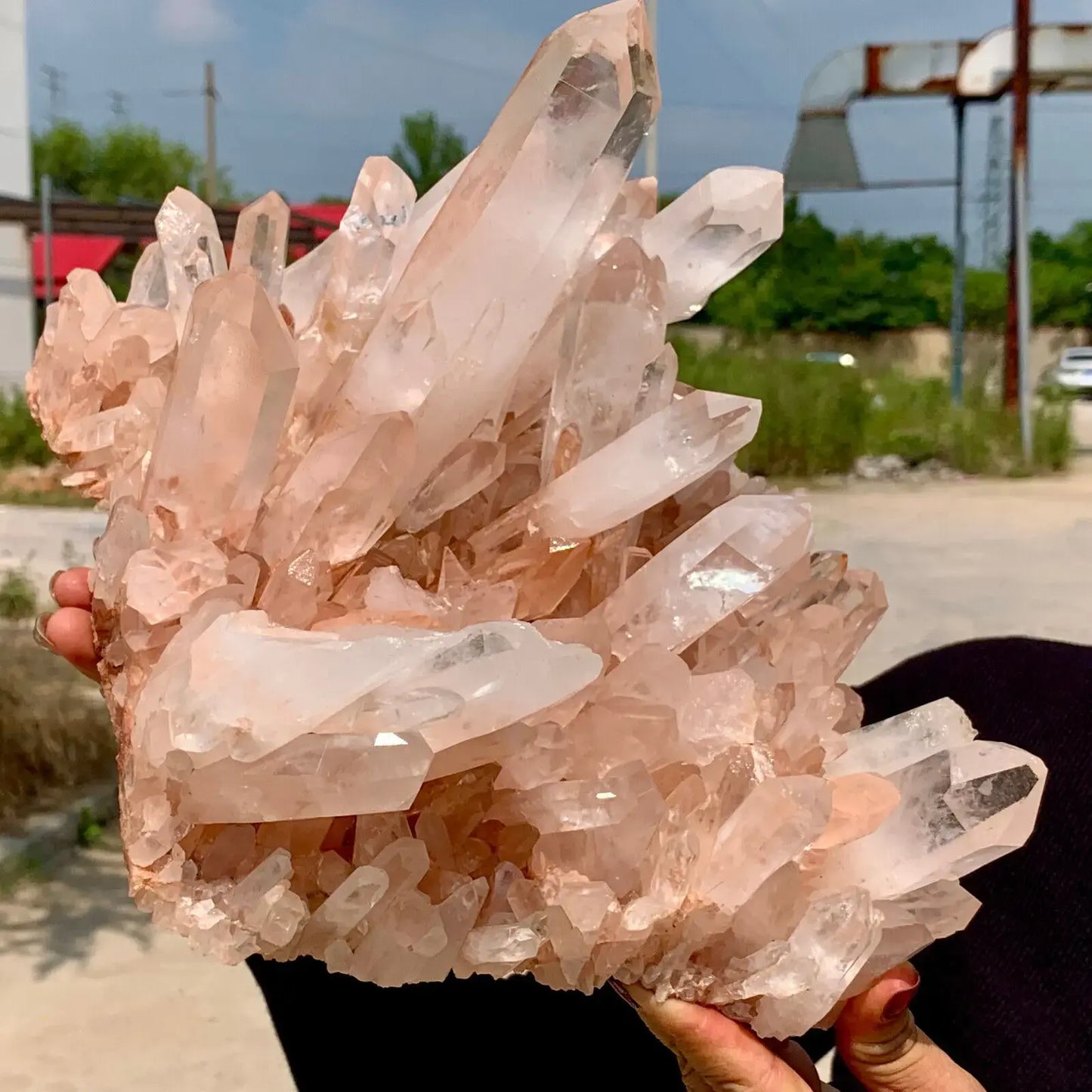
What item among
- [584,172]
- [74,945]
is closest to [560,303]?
[584,172]

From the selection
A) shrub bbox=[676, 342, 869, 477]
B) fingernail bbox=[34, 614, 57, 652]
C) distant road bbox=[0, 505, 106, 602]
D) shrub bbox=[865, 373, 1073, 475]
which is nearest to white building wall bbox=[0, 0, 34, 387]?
distant road bbox=[0, 505, 106, 602]

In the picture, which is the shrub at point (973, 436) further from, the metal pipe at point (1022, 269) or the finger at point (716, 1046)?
the finger at point (716, 1046)

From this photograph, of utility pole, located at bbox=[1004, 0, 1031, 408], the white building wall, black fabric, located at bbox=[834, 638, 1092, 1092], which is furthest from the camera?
utility pole, located at bbox=[1004, 0, 1031, 408]

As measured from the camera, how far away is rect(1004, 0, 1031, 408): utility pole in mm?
8586

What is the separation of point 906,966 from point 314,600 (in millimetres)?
469

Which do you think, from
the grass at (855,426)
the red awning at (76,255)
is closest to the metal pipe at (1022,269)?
the grass at (855,426)

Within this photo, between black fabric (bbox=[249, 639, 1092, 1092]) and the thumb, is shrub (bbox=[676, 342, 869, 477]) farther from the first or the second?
the thumb

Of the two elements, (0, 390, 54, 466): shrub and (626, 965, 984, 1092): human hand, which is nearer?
(626, 965, 984, 1092): human hand

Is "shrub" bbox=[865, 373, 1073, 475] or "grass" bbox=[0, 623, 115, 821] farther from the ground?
"shrub" bbox=[865, 373, 1073, 475]

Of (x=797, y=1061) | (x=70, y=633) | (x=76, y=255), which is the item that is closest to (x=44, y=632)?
(x=70, y=633)

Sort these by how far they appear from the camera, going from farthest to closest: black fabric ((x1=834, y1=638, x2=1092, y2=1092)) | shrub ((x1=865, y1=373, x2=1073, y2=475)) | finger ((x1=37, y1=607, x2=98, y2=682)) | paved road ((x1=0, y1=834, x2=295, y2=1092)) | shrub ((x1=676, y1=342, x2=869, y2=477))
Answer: shrub ((x1=865, y1=373, x2=1073, y2=475)) → shrub ((x1=676, y1=342, x2=869, y2=477)) → paved road ((x1=0, y1=834, x2=295, y2=1092)) → black fabric ((x1=834, y1=638, x2=1092, y2=1092)) → finger ((x1=37, y1=607, x2=98, y2=682))

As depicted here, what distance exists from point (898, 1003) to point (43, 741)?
2.59 meters

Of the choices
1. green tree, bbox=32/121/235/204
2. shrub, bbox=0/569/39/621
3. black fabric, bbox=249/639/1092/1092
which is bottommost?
shrub, bbox=0/569/39/621

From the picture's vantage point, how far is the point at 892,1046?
2.46 ft
